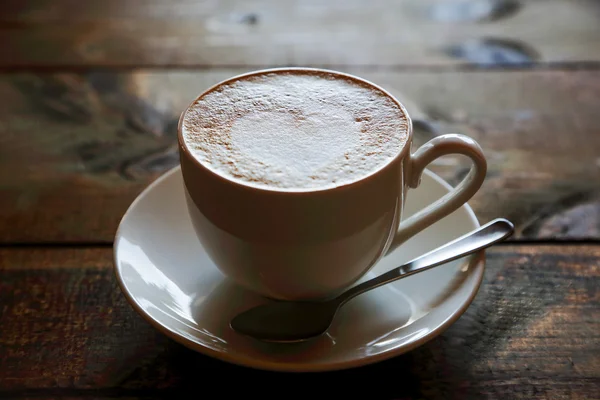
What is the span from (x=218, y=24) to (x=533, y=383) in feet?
2.90

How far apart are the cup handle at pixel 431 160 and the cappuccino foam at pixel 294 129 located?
3cm

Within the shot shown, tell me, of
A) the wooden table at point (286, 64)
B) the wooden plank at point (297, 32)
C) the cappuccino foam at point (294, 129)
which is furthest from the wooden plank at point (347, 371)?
the wooden plank at point (297, 32)

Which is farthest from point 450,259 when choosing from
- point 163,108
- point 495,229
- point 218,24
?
point 218,24

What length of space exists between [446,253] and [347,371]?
15 cm

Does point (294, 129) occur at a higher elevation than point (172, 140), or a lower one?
higher

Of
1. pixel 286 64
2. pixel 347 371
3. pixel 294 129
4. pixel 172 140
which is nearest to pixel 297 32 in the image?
pixel 286 64

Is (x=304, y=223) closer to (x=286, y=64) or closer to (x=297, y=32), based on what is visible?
(x=286, y=64)

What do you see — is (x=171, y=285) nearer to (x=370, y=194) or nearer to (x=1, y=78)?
(x=370, y=194)

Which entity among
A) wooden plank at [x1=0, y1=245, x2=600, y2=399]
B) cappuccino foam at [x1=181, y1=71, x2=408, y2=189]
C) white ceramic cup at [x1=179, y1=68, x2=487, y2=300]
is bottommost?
wooden plank at [x1=0, y1=245, x2=600, y2=399]

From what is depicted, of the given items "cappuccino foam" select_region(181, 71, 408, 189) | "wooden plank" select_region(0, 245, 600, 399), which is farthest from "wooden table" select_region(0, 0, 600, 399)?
"cappuccino foam" select_region(181, 71, 408, 189)

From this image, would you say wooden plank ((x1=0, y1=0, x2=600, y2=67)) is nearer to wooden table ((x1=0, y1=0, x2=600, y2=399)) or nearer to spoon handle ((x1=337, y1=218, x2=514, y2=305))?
wooden table ((x1=0, y1=0, x2=600, y2=399))

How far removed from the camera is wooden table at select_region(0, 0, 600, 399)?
1.87 ft

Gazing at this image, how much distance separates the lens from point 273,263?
549 mm

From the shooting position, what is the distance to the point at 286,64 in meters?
1.09
